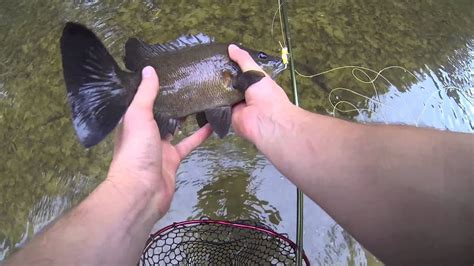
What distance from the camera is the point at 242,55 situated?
1900 millimetres

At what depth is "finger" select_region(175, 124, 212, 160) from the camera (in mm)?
1944

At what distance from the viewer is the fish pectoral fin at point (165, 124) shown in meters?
1.82

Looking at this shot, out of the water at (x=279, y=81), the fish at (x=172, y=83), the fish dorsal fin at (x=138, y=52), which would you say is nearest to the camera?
the fish at (x=172, y=83)

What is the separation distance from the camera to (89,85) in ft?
5.41

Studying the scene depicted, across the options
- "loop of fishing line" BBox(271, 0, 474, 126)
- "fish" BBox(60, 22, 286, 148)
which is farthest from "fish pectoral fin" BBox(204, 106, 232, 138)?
"loop of fishing line" BBox(271, 0, 474, 126)

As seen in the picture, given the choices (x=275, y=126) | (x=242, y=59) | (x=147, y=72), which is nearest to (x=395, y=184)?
(x=275, y=126)

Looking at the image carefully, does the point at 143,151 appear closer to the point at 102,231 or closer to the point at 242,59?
the point at 102,231

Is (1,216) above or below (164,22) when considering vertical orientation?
below

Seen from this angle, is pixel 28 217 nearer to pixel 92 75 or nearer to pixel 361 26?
pixel 92 75

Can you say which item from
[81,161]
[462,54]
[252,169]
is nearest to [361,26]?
[462,54]

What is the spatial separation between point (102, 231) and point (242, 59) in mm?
902

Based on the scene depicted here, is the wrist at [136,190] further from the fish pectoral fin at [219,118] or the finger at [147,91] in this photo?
the fish pectoral fin at [219,118]

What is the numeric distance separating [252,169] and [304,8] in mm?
1292

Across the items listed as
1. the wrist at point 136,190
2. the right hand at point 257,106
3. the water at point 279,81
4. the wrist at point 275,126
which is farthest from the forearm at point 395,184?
the water at point 279,81
